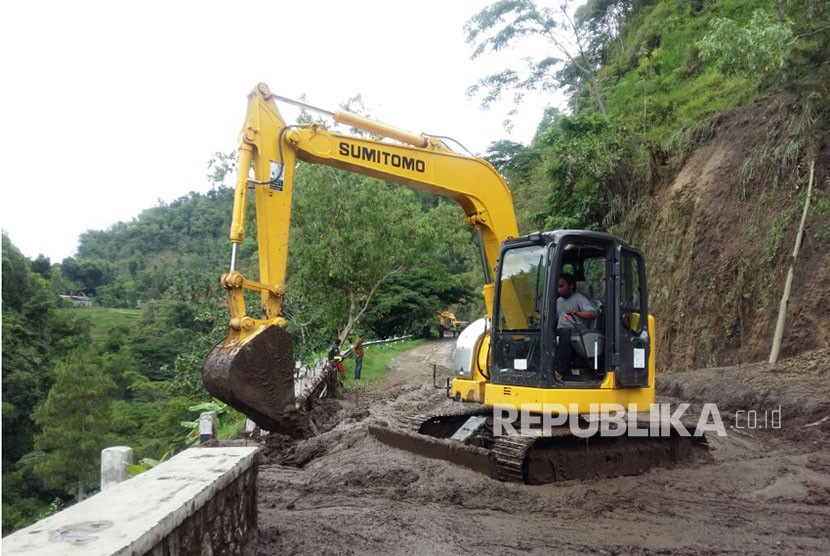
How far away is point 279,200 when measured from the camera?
6543mm

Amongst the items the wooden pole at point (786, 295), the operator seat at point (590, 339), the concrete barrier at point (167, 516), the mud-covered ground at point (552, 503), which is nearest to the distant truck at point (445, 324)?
the wooden pole at point (786, 295)

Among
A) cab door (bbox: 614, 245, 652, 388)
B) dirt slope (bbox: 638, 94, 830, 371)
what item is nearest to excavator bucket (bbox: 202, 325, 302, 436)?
cab door (bbox: 614, 245, 652, 388)

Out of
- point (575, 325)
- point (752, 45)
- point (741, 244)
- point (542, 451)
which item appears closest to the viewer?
point (542, 451)

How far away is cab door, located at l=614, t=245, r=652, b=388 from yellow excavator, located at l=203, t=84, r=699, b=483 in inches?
0.4

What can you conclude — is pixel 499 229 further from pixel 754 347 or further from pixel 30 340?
pixel 30 340

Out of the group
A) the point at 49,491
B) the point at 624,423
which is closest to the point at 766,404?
the point at 624,423

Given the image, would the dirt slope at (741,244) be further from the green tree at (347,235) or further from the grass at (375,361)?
the grass at (375,361)

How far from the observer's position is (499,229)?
26.4 ft

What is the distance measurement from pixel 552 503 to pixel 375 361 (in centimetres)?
1602

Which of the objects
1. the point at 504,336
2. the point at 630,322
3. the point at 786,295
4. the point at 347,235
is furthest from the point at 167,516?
the point at 347,235

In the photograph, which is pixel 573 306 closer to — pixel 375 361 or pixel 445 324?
pixel 375 361

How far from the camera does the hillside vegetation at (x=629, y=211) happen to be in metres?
11.7

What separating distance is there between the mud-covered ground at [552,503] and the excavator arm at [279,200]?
95cm

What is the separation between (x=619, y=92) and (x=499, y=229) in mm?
17037
